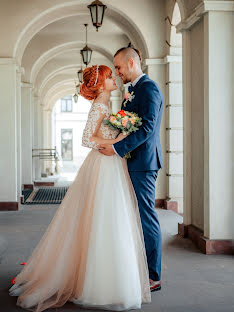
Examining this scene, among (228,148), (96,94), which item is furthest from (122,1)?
(96,94)

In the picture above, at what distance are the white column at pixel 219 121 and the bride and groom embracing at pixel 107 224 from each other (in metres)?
1.76

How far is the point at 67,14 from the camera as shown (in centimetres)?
993

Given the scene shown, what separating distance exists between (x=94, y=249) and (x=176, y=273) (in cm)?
141

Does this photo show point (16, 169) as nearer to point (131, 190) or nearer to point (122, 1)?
point (122, 1)

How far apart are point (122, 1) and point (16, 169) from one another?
4189 millimetres

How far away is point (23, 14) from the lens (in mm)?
8992

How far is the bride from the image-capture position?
3.48 metres

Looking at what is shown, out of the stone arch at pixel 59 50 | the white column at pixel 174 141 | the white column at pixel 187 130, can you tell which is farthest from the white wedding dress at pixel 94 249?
the stone arch at pixel 59 50

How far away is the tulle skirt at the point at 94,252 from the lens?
3471 millimetres

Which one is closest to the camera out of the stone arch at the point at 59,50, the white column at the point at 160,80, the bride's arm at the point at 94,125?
the bride's arm at the point at 94,125

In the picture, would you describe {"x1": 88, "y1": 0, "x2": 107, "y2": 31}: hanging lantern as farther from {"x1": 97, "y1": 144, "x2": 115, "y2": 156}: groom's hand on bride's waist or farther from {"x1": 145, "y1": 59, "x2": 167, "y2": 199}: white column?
{"x1": 97, "y1": 144, "x2": 115, "y2": 156}: groom's hand on bride's waist

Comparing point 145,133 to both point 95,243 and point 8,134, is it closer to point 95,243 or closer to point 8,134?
point 95,243

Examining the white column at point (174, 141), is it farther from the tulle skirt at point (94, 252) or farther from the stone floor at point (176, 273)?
the tulle skirt at point (94, 252)

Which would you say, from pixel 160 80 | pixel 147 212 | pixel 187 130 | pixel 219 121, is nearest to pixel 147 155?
pixel 147 212
